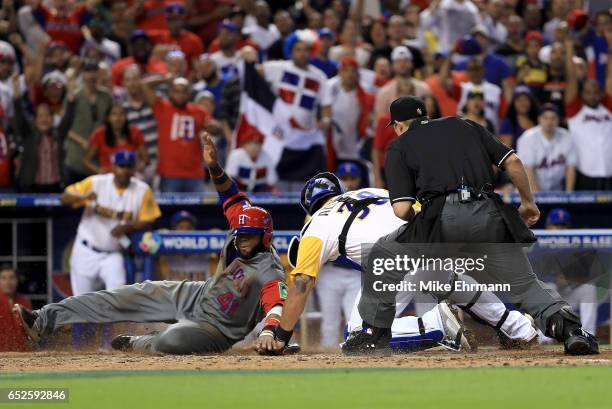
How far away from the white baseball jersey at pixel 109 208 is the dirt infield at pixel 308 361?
11.7ft

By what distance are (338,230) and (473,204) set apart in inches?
49.0

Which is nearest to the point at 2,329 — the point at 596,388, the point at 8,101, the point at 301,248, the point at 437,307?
the point at 301,248

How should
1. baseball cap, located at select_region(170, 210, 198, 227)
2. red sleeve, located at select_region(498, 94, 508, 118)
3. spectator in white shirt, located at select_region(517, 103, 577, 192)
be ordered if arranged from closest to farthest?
baseball cap, located at select_region(170, 210, 198, 227) → spectator in white shirt, located at select_region(517, 103, 577, 192) → red sleeve, located at select_region(498, 94, 508, 118)

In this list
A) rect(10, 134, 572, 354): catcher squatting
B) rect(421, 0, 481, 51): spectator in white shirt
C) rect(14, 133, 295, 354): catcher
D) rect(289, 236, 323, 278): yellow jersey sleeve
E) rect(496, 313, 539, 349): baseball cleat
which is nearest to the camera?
rect(289, 236, 323, 278): yellow jersey sleeve

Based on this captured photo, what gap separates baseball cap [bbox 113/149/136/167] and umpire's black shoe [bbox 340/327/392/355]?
181 inches

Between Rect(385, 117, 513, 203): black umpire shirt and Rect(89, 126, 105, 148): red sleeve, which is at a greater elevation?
Rect(89, 126, 105, 148): red sleeve

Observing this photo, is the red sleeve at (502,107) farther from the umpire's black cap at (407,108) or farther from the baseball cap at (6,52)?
the umpire's black cap at (407,108)

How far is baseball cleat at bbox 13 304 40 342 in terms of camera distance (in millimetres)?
10430

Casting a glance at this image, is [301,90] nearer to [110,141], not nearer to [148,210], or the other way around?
[110,141]

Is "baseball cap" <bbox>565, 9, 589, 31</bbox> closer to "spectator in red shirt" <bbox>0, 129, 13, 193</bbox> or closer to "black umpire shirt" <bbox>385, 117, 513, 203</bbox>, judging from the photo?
"spectator in red shirt" <bbox>0, 129, 13, 193</bbox>

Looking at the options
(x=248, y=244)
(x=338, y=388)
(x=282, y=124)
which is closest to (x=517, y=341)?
(x=248, y=244)

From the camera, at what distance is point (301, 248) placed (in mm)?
9391

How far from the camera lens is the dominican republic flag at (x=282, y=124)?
15336 millimetres

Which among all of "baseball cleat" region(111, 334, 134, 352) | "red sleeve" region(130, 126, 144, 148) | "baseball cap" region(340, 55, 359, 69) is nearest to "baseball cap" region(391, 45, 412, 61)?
"baseball cap" region(340, 55, 359, 69)
